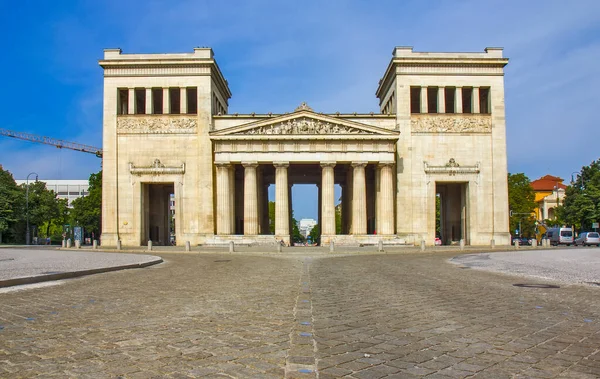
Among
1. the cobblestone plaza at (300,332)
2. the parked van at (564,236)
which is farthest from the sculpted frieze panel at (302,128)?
the cobblestone plaza at (300,332)

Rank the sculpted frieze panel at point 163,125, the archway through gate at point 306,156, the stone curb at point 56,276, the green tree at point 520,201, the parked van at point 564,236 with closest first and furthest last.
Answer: the stone curb at point 56,276, the archway through gate at point 306,156, the sculpted frieze panel at point 163,125, the parked van at point 564,236, the green tree at point 520,201

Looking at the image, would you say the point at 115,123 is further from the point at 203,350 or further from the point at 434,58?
the point at 203,350

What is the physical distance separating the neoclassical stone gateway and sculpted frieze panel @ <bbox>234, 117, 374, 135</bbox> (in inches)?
4.0

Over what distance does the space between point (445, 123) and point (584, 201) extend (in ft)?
97.2

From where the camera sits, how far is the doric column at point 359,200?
57.0 m

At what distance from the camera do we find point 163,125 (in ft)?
194

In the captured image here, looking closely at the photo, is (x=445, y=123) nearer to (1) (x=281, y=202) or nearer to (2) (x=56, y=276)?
(1) (x=281, y=202)

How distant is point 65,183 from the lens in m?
172

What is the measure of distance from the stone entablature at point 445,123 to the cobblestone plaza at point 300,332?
1854 inches

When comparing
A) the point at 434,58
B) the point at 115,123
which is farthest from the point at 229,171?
the point at 434,58

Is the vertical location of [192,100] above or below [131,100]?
above

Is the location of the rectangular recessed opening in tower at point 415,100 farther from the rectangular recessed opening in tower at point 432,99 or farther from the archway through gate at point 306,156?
the archway through gate at point 306,156

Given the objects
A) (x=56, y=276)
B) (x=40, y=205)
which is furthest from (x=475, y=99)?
(x=40, y=205)

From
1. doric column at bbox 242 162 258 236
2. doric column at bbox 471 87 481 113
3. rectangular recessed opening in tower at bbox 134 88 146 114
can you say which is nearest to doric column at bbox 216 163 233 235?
doric column at bbox 242 162 258 236
